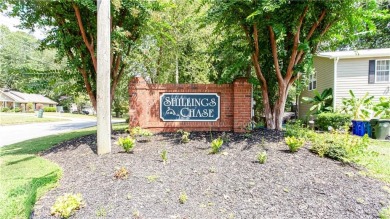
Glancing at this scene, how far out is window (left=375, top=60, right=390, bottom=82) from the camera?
39.4 ft

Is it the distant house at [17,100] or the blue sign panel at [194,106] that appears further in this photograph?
the distant house at [17,100]

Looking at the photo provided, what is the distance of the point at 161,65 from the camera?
48.7ft

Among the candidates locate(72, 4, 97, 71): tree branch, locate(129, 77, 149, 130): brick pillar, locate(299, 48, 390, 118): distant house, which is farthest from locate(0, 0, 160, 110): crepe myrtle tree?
locate(299, 48, 390, 118): distant house

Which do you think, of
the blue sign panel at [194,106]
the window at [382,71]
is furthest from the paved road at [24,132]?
the window at [382,71]

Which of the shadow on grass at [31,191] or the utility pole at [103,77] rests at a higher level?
the utility pole at [103,77]

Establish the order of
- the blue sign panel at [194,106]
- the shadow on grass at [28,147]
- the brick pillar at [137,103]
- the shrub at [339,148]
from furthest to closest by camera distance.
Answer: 1. the shadow on grass at [28,147]
2. the brick pillar at [137,103]
3. the blue sign panel at [194,106]
4. the shrub at [339,148]

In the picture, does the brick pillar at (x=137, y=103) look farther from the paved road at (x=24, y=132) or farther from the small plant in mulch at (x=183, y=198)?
the paved road at (x=24, y=132)

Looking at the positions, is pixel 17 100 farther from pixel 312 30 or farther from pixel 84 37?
pixel 312 30

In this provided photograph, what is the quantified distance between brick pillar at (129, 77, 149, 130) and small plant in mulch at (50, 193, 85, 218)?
3657mm

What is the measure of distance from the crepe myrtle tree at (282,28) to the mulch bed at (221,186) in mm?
2321

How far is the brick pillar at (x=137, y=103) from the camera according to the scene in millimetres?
6652

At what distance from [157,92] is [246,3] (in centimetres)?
321

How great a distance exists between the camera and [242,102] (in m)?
6.29

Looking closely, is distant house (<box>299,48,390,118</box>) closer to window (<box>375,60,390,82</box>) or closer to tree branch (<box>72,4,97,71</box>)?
window (<box>375,60,390,82</box>)
